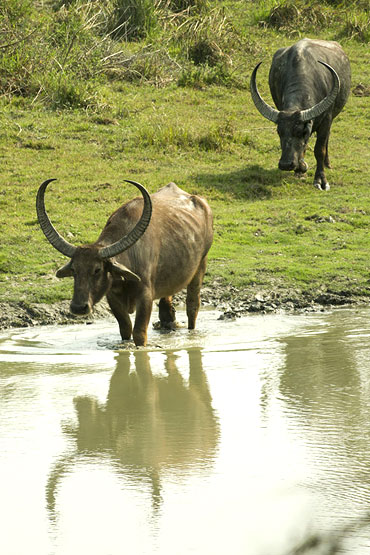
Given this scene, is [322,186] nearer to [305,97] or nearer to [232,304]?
[305,97]

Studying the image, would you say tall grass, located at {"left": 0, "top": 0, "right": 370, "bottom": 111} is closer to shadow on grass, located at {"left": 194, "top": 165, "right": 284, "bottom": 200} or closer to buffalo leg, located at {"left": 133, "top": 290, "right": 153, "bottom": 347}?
shadow on grass, located at {"left": 194, "top": 165, "right": 284, "bottom": 200}

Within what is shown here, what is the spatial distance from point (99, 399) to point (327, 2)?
622 inches

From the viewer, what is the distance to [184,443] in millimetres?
4695

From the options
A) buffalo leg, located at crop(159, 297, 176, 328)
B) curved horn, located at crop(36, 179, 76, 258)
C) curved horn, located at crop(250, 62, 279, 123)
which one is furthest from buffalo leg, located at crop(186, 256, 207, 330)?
curved horn, located at crop(250, 62, 279, 123)

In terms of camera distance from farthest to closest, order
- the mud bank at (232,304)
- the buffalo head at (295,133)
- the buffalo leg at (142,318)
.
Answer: the buffalo head at (295,133) → the mud bank at (232,304) → the buffalo leg at (142,318)

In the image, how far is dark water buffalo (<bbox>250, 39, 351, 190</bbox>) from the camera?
11.8 meters

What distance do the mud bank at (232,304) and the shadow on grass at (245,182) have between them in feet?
9.38

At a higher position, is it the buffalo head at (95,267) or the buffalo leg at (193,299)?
the buffalo head at (95,267)

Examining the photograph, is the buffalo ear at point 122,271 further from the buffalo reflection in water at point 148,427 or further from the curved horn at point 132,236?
the buffalo reflection in water at point 148,427

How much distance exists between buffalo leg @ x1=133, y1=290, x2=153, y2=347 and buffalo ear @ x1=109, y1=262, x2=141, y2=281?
0.84ft

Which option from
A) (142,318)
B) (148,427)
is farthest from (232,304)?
(148,427)

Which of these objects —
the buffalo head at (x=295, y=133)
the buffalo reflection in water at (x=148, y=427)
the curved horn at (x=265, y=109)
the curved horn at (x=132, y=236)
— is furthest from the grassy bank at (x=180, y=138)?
the buffalo reflection in water at (x=148, y=427)

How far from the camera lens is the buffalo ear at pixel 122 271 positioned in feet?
22.1

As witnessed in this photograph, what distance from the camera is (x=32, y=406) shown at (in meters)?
5.39
